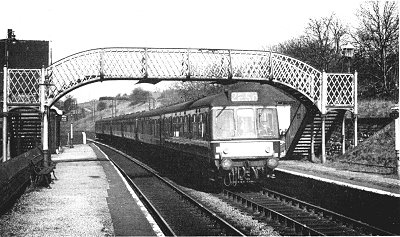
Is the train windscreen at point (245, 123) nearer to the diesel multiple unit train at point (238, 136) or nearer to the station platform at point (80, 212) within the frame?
the diesel multiple unit train at point (238, 136)

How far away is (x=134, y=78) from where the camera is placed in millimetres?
23219

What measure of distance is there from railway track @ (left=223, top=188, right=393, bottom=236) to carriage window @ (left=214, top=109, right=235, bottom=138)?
1.75m

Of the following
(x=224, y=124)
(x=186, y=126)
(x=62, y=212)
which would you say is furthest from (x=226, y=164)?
(x=62, y=212)

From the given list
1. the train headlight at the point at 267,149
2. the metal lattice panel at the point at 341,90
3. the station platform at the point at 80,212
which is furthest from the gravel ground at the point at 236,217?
the metal lattice panel at the point at 341,90

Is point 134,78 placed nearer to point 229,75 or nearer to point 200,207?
point 229,75

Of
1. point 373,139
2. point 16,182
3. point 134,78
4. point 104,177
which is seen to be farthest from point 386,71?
point 16,182

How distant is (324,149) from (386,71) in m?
17.1

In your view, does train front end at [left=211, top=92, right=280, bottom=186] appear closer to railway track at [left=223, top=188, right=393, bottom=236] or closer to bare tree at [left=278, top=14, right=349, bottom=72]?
railway track at [left=223, top=188, right=393, bottom=236]

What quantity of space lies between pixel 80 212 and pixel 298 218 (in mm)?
5048

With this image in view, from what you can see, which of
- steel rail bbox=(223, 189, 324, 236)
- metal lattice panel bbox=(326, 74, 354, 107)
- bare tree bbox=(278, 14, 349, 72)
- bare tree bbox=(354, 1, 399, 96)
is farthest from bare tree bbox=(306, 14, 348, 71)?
steel rail bbox=(223, 189, 324, 236)

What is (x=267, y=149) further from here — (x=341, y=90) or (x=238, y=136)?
(x=341, y=90)

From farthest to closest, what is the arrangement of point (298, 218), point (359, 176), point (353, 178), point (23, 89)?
point (23, 89) → point (359, 176) → point (353, 178) → point (298, 218)

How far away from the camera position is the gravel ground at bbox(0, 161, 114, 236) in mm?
10008

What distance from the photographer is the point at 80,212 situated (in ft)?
39.8
